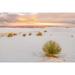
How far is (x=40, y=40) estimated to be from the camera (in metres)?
1.72

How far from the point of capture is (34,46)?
5.62 feet

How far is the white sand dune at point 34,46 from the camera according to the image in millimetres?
1707

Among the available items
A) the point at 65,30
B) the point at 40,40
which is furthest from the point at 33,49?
the point at 65,30

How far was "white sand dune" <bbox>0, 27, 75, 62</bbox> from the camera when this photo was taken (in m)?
1.71
